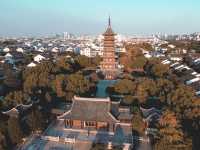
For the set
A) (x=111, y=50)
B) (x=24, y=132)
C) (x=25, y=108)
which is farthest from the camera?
(x=111, y=50)

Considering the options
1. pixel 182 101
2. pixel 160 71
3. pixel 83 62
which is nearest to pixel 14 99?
pixel 182 101

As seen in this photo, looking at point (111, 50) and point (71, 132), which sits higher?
point (111, 50)

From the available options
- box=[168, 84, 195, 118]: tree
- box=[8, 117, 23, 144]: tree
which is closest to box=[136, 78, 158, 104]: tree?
box=[168, 84, 195, 118]: tree

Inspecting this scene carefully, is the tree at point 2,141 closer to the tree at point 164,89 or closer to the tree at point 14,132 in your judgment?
the tree at point 14,132

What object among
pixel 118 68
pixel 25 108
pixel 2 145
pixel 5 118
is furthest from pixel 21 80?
pixel 118 68

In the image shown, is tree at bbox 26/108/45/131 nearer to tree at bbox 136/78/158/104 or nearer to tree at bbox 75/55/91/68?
tree at bbox 136/78/158/104

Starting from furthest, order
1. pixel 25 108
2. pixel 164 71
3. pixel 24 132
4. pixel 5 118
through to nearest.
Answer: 1. pixel 164 71
2. pixel 25 108
3. pixel 5 118
4. pixel 24 132

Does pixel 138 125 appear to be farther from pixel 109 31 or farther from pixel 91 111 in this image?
pixel 109 31

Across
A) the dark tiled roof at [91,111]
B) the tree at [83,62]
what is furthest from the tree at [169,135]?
the tree at [83,62]

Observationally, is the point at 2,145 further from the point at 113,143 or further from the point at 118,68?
the point at 118,68
